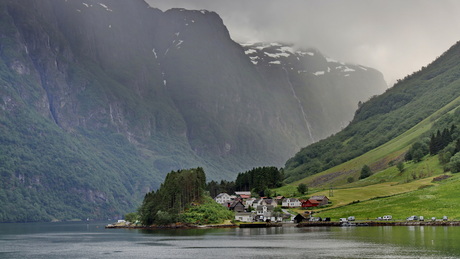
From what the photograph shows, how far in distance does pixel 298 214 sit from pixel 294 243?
74830 millimetres

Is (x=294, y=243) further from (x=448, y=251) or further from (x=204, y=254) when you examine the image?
(x=448, y=251)

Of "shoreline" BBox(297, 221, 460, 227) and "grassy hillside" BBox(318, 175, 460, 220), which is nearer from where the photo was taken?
"shoreline" BBox(297, 221, 460, 227)

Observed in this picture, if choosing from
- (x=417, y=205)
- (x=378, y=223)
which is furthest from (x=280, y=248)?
(x=417, y=205)

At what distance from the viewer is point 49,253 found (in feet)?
390

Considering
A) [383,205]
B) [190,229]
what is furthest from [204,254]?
[383,205]

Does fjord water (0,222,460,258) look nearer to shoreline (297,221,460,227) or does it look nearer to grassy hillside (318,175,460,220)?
shoreline (297,221,460,227)

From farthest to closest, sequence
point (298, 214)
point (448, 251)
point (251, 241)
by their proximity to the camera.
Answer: point (298, 214), point (251, 241), point (448, 251)

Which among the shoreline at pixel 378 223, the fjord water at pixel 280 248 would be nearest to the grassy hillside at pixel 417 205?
the shoreline at pixel 378 223

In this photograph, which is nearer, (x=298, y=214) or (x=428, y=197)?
(x=428, y=197)

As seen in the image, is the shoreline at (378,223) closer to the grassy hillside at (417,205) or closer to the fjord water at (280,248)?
the grassy hillside at (417,205)

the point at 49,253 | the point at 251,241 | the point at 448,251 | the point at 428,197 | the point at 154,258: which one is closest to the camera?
the point at 448,251

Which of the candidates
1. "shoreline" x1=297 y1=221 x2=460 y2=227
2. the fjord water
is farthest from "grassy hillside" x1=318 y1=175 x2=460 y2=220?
the fjord water

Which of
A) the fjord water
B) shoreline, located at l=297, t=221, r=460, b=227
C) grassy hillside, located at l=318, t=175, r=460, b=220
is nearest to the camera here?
the fjord water

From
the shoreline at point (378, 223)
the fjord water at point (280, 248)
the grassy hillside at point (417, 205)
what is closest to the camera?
the fjord water at point (280, 248)
